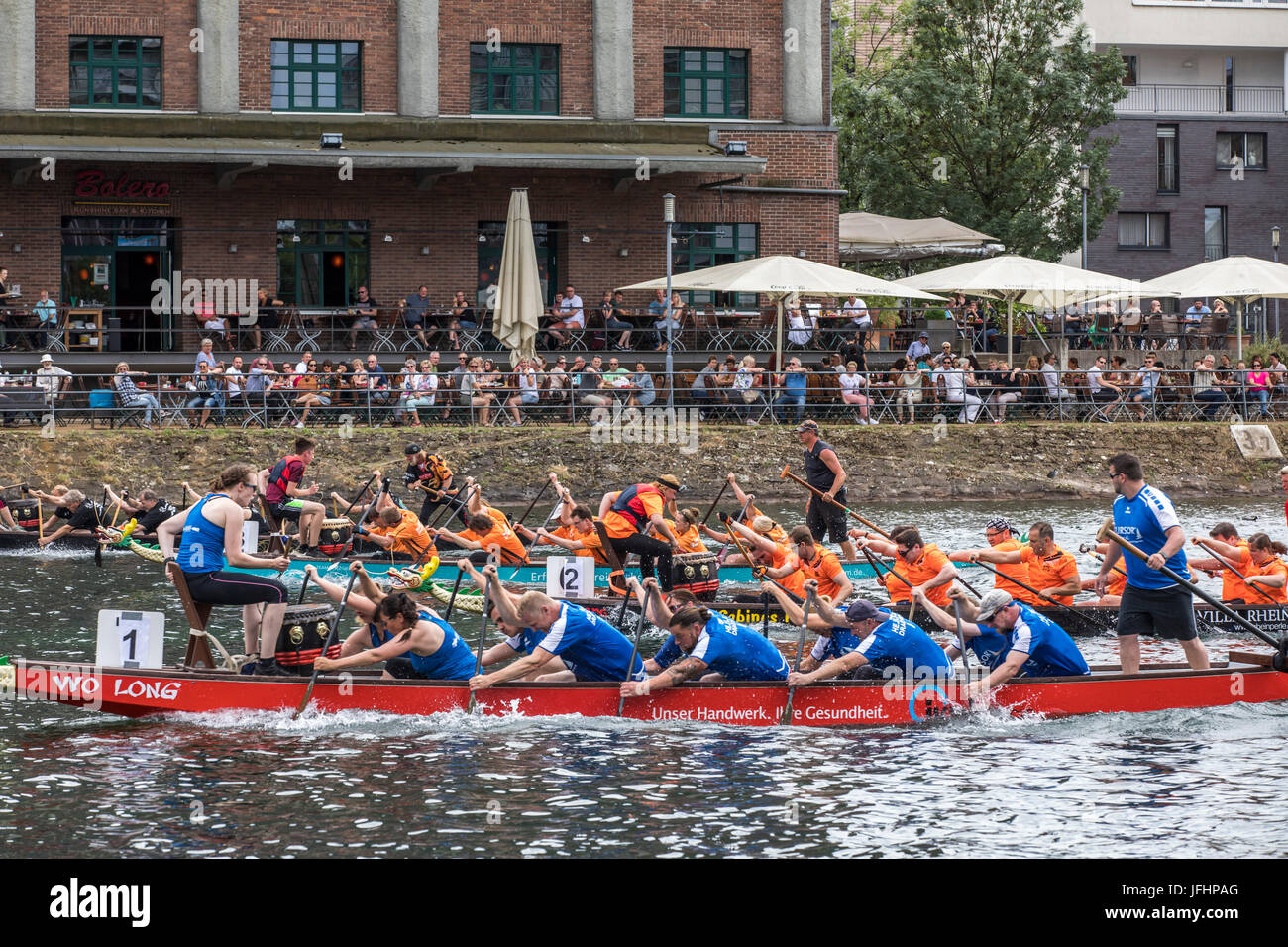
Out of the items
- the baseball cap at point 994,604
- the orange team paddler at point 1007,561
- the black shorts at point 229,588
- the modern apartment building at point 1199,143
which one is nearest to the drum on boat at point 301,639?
the black shorts at point 229,588

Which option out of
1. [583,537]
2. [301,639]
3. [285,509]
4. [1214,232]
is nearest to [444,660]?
[301,639]

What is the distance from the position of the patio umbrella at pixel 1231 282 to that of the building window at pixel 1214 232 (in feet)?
63.2

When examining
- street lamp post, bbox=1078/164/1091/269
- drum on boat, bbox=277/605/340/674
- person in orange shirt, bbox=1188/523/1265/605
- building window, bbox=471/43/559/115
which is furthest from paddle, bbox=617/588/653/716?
street lamp post, bbox=1078/164/1091/269

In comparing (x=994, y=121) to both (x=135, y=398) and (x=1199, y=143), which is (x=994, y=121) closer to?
(x=1199, y=143)

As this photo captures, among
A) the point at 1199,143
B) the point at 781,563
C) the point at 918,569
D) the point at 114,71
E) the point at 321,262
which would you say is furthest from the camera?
the point at 1199,143

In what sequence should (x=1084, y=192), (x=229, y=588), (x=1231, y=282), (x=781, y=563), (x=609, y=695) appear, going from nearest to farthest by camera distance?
(x=609, y=695)
(x=229, y=588)
(x=781, y=563)
(x=1231, y=282)
(x=1084, y=192)

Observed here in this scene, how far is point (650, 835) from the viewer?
1091cm

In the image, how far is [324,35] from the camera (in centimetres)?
3712

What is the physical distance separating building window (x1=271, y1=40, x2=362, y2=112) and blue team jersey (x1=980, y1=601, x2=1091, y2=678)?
89.3ft

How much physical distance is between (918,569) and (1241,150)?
141 feet

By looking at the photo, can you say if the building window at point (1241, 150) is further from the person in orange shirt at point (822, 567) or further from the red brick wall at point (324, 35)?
the person in orange shirt at point (822, 567)

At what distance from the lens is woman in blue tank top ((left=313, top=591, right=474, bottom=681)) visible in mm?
13297
